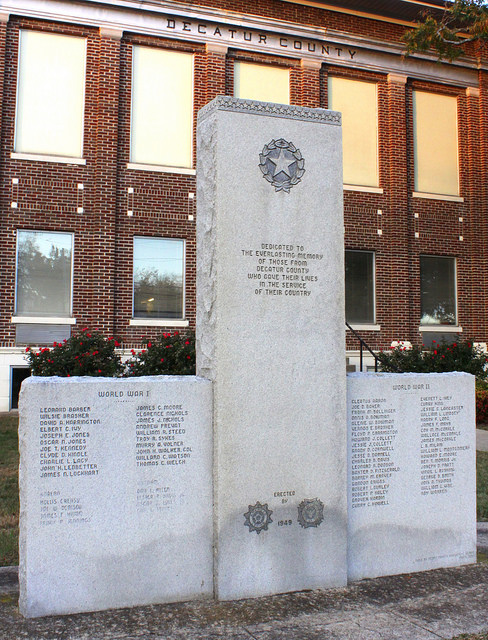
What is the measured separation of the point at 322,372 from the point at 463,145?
15.9 m

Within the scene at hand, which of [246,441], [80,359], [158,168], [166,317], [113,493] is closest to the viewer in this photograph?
[113,493]

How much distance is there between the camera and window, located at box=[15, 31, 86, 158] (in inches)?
568

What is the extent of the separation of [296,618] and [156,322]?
11326 mm

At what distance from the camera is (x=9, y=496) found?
23.7ft

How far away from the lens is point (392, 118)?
1723cm

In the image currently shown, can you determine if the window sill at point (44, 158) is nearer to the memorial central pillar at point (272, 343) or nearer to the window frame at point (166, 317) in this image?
the window frame at point (166, 317)

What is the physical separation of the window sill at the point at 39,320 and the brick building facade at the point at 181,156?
3 centimetres

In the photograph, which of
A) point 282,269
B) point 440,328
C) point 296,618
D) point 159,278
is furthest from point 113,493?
point 440,328

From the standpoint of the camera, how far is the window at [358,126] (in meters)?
17.0

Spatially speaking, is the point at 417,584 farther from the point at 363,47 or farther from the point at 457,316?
the point at 363,47

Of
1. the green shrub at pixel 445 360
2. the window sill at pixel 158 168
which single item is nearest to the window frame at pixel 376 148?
the window sill at pixel 158 168

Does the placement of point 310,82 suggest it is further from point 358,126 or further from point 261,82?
point 358,126

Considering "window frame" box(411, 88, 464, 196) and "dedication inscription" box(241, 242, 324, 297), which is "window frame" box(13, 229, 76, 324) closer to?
"window frame" box(411, 88, 464, 196)

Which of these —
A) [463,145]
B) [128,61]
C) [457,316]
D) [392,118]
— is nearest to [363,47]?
[392,118]
